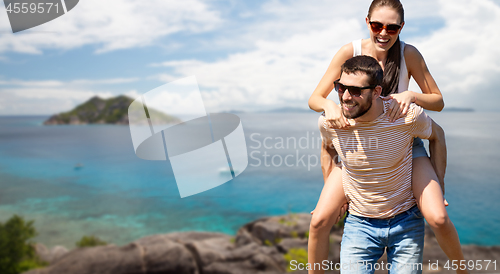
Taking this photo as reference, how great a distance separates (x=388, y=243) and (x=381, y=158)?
1.69ft

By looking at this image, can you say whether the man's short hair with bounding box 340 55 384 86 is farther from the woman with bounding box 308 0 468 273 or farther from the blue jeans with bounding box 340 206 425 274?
the blue jeans with bounding box 340 206 425 274

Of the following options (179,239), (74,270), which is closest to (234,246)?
(179,239)

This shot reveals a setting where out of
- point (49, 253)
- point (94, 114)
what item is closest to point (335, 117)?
point (49, 253)

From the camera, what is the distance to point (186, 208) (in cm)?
2172

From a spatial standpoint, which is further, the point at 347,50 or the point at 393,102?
the point at 347,50

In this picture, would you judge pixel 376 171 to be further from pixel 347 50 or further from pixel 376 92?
pixel 347 50

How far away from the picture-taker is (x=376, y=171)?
2109 mm

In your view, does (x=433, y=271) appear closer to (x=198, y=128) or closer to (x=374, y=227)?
(x=374, y=227)

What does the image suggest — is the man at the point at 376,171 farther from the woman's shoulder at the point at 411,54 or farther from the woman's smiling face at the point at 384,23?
the woman's shoulder at the point at 411,54

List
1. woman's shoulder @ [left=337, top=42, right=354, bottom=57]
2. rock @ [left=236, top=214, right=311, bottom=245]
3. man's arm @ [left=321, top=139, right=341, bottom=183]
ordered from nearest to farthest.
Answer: woman's shoulder @ [left=337, top=42, right=354, bottom=57]
man's arm @ [left=321, top=139, right=341, bottom=183]
rock @ [left=236, top=214, right=311, bottom=245]

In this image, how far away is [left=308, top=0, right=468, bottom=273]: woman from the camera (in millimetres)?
2023

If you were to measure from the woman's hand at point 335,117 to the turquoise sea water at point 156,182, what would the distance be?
17164 mm

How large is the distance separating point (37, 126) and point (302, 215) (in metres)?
19.9

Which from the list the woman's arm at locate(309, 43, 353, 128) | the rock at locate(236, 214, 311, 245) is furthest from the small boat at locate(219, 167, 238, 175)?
the woman's arm at locate(309, 43, 353, 128)
